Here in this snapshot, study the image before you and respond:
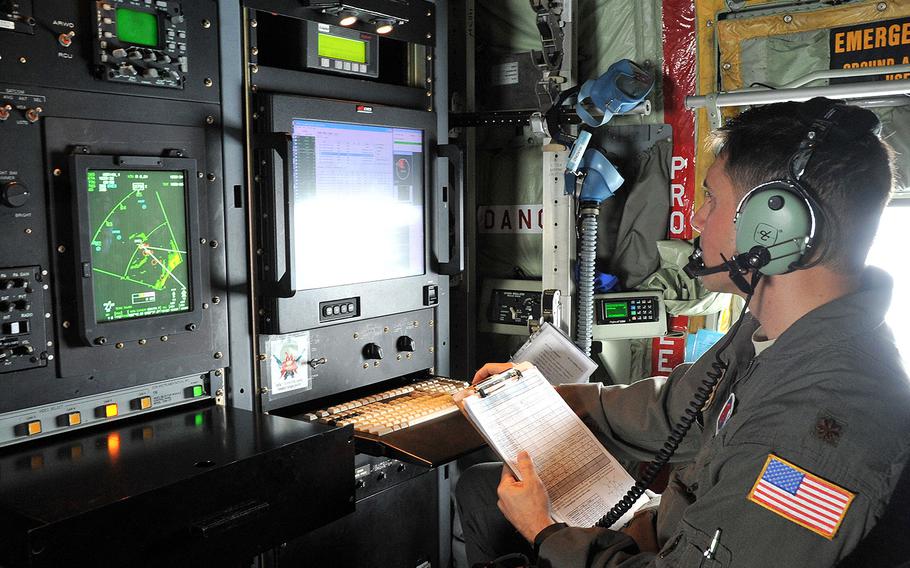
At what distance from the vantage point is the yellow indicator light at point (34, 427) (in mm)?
1840

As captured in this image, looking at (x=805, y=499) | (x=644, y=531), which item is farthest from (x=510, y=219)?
(x=805, y=499)

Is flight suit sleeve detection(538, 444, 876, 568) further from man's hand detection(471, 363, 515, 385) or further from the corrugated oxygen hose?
the corrugated oxygen hose

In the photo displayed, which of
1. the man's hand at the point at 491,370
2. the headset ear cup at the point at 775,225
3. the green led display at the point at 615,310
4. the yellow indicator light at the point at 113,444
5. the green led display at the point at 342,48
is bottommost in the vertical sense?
the yellow indicator light at the point at 113,444

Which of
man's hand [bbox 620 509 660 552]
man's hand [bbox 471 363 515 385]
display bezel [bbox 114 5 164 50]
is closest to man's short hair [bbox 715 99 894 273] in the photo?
man's hand [bbox 620 509 660 552]

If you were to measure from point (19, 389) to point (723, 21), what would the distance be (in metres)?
2.82

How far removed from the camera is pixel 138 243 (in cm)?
204

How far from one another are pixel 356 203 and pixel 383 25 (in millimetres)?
617

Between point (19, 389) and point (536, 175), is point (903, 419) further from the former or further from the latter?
point (536, 175)

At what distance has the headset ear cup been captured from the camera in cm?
156

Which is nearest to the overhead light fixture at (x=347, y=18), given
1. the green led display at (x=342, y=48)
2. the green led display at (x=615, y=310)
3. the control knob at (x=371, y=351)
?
the green led display at (x=342, y=48)

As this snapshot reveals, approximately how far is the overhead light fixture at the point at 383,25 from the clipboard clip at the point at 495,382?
1.25 meters

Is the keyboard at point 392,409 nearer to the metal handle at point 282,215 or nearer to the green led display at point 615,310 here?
the metal handle at point 282,215

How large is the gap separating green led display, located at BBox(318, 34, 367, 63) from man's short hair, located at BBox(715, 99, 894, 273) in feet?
4.62

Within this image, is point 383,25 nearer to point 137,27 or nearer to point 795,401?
point 137,27
